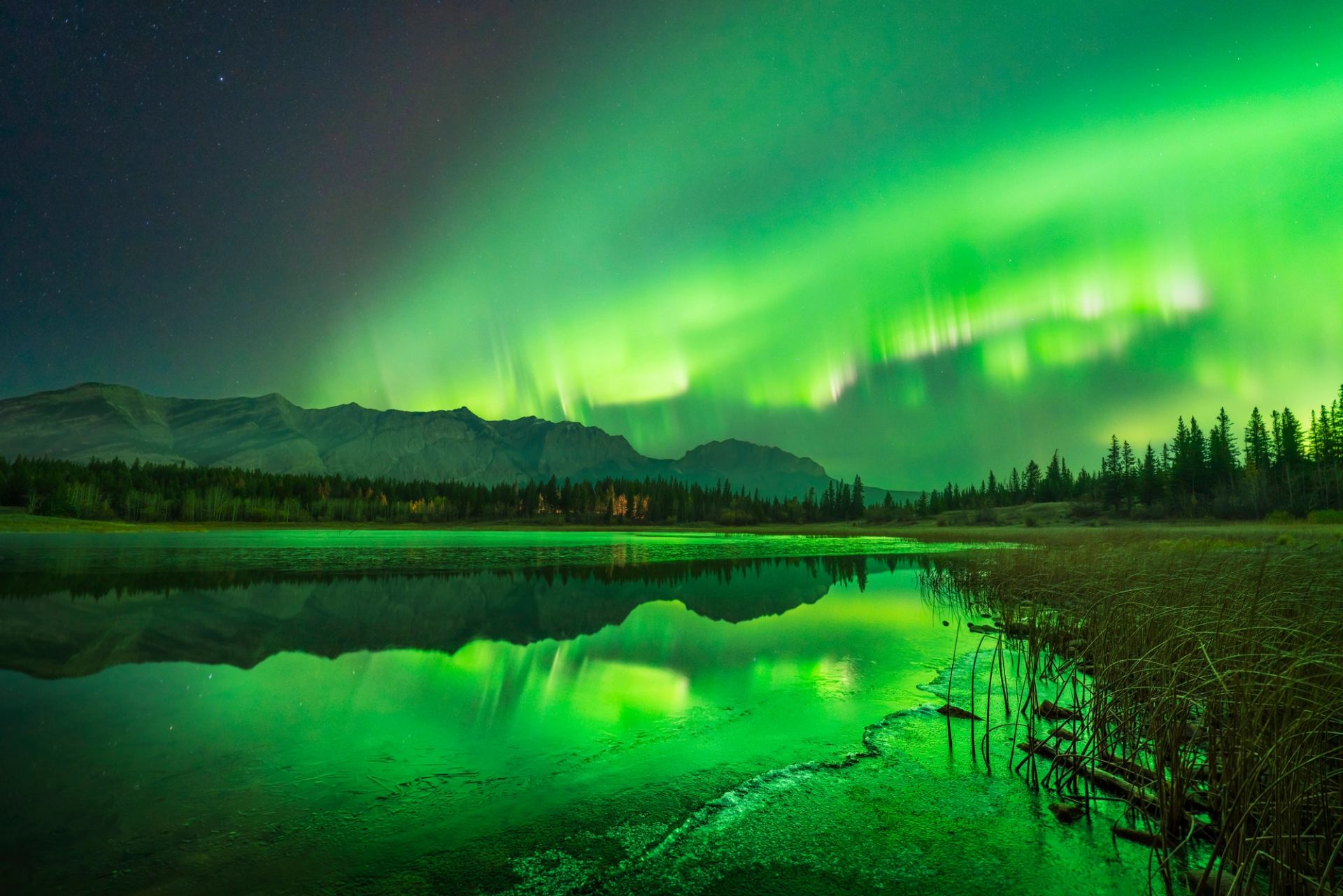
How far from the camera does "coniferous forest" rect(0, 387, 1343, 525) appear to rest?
287ft

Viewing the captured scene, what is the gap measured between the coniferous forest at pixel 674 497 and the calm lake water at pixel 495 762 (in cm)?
8430

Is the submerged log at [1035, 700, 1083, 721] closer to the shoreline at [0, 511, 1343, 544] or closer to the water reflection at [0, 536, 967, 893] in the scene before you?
the water reflection at [0, 536, 967, 893]

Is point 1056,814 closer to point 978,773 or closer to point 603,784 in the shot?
point 978,773

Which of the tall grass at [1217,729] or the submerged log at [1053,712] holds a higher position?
the tall grass at [1217,729]

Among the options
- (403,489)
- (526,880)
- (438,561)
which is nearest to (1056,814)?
(526,880)

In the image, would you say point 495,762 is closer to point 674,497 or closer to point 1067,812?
point 1067,812

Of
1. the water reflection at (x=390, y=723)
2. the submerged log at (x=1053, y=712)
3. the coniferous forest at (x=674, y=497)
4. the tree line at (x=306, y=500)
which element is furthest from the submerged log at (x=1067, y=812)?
the tree line at (x=306, y=500)

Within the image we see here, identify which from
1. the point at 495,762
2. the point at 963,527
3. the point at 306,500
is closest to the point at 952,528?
the point at 963,527

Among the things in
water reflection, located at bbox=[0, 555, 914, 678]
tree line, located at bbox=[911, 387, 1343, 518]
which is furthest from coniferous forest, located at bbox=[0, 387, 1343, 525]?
water reflection, located at bbox=[0, 555, 914, 678]

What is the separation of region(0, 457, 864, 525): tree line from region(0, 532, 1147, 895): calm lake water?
444 ft

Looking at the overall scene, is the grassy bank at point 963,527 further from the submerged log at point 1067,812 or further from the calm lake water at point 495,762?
the submerged log at point 1067,812

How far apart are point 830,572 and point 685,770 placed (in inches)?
1301

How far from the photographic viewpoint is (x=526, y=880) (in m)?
5.87

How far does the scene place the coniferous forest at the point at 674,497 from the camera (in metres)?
87.5
